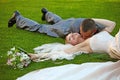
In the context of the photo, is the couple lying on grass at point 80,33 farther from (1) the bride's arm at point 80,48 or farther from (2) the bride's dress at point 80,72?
(2) the bride's dress at point 80,72

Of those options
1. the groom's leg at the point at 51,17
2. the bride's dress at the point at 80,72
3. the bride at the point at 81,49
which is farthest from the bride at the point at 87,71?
the groom's leg at the point at 51,17

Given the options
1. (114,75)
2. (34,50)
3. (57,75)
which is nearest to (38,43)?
(34,50)

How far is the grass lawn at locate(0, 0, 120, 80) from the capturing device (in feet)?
19.4

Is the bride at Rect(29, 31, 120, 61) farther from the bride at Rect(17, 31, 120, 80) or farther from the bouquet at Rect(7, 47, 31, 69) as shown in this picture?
the bouquet at Rect(7, 47, 31, 69)

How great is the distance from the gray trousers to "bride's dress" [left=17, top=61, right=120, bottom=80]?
1631mm

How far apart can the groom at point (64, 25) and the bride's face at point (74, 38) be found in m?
0.07

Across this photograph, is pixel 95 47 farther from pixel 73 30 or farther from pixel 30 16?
pixel 30 16

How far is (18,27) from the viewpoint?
7.79 meters

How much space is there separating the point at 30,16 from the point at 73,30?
2171mm

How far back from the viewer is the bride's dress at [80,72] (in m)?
4.84

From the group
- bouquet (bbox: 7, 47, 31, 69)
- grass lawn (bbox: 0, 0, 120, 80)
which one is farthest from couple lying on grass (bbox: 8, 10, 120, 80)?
bouquet (bbox: 7, 47, 31, 69)

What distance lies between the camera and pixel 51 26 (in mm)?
7340

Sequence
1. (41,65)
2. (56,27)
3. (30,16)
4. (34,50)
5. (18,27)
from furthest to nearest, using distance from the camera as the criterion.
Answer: (30,16), (18,27), (56,27), (34,50), (41,65)

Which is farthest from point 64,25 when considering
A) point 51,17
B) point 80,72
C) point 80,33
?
point 80,72
